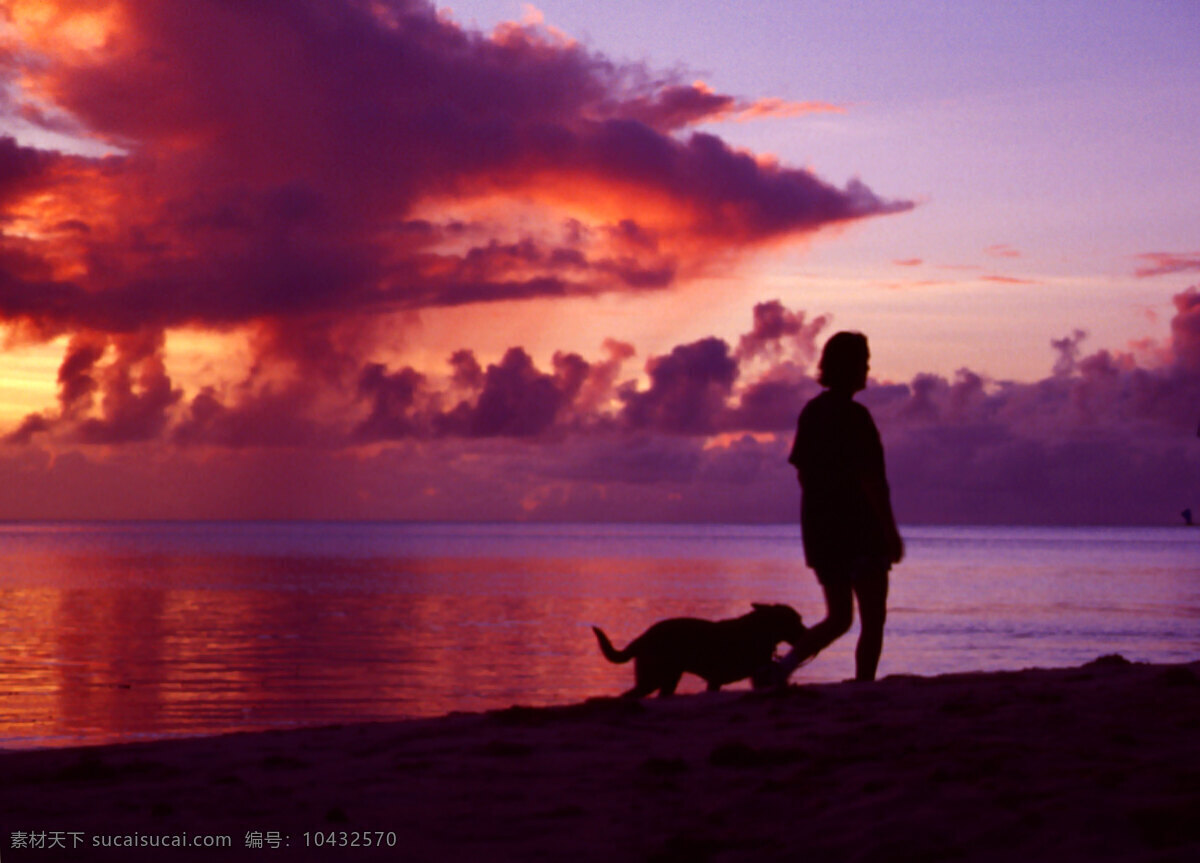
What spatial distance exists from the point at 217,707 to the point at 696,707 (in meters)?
8.23

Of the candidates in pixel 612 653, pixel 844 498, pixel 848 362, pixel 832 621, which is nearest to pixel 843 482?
pixel 844 498

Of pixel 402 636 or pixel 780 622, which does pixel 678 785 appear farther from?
pixel 402 636

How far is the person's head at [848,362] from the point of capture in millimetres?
6809

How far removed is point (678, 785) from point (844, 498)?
2.61 metres

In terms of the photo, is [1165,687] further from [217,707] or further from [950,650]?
[950,650]

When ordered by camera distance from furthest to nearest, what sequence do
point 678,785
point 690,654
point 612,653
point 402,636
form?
point 402,636 → point 612,653 → point 690,654 → point 678,785

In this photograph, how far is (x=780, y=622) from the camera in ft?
29.1

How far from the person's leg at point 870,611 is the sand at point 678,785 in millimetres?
522

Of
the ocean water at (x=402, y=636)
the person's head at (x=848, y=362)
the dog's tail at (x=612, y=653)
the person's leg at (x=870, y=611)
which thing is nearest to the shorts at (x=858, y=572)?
the person's leg at (x=870, y=611)

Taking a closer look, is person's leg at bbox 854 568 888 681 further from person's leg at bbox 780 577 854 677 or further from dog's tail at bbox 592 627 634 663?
dog's tail at bbox 592 627 634 663

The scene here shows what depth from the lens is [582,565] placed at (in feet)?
186

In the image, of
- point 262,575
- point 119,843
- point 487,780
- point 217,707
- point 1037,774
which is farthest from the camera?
point 262,575

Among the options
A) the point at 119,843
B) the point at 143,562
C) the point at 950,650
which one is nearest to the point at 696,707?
the point at 119,843

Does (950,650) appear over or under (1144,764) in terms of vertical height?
under
